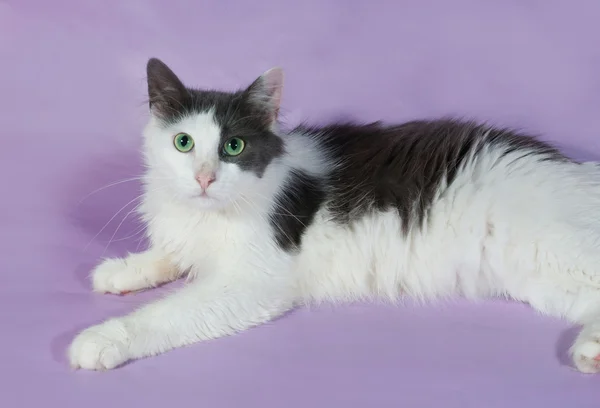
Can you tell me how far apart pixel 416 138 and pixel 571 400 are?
1.14 meters

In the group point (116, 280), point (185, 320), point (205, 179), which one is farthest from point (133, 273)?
point (205, 179)

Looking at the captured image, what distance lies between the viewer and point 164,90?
2.40 metres

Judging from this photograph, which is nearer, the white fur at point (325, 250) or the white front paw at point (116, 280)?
the white fur at point (325, 250)

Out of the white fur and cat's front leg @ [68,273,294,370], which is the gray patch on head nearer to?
the white fur

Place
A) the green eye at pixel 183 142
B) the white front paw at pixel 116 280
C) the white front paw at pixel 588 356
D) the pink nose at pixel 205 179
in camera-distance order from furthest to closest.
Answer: the white front paw at pixel 116 280, the green eye at pixel 183 142, the pink nose at pixel 205 179, the white front paw at pixel 588 356

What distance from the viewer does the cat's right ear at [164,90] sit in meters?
2.37

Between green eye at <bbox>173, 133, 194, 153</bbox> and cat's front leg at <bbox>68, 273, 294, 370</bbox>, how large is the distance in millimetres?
427

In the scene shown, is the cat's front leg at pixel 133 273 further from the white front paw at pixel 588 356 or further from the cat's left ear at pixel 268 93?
Result: the white front paw at pixel 588 356

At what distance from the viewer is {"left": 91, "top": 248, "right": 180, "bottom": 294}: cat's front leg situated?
2596 millimetres

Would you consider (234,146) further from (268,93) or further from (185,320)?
(185,320)

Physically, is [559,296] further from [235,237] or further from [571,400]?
[235,237]

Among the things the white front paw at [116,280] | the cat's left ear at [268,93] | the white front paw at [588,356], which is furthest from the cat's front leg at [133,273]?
the white front paw at [588,356]

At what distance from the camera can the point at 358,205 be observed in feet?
8.55

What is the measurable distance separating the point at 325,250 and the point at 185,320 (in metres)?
0.59
